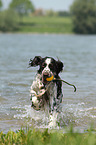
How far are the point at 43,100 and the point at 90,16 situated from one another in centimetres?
9026

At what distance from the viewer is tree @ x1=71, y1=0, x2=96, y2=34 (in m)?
90.6

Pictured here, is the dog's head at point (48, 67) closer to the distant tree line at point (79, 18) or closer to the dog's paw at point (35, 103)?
the dog's paw at point (35, 103)

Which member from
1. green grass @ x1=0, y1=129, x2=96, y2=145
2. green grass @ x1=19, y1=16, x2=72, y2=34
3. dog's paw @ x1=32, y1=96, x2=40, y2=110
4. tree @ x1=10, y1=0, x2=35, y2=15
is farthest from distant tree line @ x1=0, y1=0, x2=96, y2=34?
green grass @ x1=0, y1=129, x2=96, y2=145

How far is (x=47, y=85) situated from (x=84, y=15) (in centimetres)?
8937

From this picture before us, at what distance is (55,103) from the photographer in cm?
605

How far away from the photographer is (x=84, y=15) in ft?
306

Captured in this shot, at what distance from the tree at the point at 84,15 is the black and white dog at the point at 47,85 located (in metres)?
85.4

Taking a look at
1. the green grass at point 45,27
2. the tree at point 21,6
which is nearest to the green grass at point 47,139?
the green grass at point 45,27

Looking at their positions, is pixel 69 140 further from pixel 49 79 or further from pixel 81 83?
pixel 81 83

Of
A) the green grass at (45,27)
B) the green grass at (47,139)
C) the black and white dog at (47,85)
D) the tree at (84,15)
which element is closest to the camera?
the green grass at (47,139)

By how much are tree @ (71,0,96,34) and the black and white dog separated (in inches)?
3364

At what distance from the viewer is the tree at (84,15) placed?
9056 cm

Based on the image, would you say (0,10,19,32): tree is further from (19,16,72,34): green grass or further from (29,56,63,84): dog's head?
(29,56,63,84): dog's head

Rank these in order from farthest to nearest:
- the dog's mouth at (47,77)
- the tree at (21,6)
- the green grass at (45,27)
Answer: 1. the tree at (21,6)
2. the green grass at (45,27)
3. the dog's mouth at (47,77)
